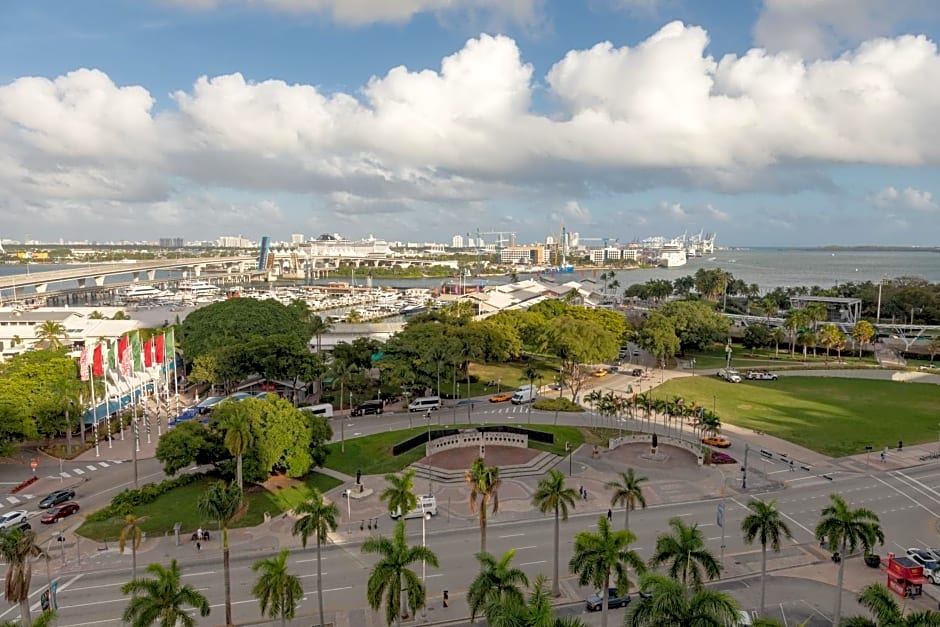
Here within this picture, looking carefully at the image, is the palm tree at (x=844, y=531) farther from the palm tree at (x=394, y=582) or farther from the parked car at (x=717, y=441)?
the parked car at (x=717, y=441)

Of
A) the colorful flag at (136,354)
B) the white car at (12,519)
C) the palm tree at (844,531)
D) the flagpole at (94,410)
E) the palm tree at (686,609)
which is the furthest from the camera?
the colorful flag at (136,354)

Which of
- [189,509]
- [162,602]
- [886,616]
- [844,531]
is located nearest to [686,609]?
[886,616]

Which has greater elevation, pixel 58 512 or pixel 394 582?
pixel 394 582

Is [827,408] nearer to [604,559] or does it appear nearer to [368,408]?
[368,408]

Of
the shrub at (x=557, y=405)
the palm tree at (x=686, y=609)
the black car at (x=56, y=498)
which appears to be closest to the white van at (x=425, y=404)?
the shrub at (x=557, y=405)

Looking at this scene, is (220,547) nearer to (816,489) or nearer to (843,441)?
(816,489)
